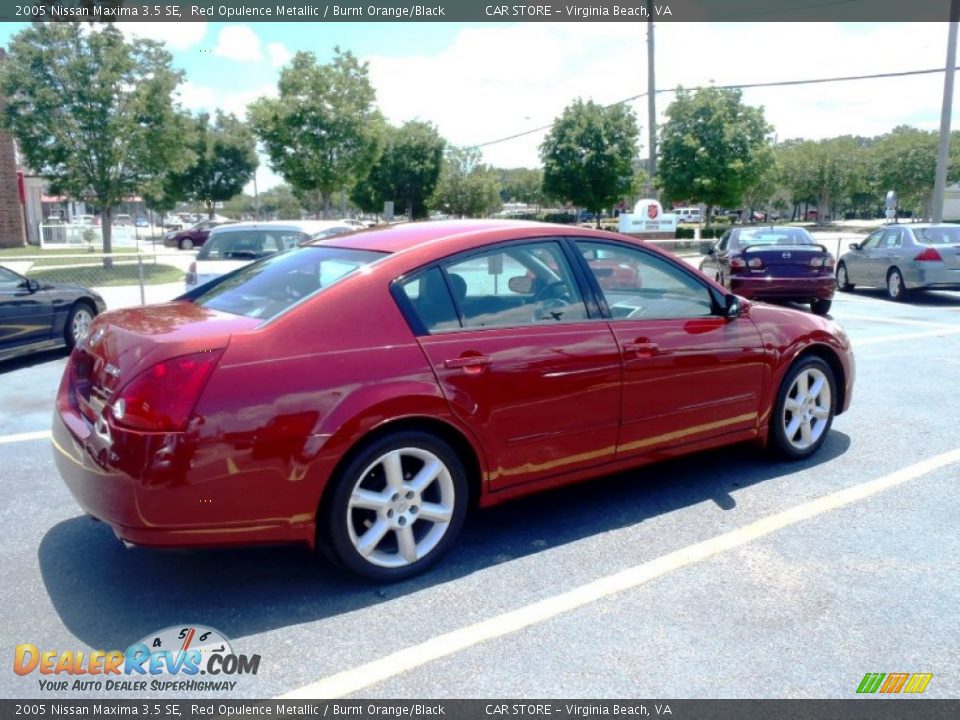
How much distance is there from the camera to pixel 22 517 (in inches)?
175

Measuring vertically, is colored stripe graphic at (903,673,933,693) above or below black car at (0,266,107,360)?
below

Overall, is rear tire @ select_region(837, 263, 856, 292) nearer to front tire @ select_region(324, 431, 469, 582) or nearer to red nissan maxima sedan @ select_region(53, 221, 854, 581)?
red nissan maxima sedan @ select_region(53, 221, 854, 581)

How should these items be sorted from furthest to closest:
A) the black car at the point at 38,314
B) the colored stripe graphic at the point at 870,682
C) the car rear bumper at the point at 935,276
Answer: the car rear bumper at the point at 935,276 < the black car at the point at 38,314 < the colored stripe graphic at the point at 870,682

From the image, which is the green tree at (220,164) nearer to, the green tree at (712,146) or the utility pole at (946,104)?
the green tree at (712,146)

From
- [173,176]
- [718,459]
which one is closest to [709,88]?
[173,176]

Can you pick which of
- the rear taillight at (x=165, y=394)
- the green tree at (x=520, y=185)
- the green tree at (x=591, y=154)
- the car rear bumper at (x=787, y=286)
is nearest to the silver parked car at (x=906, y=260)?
the car rear bumper at (x=787, y=286)

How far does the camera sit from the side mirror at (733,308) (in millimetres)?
4766

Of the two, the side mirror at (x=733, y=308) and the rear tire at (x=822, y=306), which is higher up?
the side mirror at (x=733, y=308)

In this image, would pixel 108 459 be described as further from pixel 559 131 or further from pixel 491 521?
pixel 559 131

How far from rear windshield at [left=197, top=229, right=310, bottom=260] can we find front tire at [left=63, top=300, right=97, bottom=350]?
1.71m

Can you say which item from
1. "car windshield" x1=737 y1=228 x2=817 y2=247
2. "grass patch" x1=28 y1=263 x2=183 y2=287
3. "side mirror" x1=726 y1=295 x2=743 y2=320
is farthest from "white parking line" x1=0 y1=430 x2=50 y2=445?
"car windshield" x1=737 y1=228 x2=817 y2=247

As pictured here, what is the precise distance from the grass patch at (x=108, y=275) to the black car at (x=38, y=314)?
14.9 ft

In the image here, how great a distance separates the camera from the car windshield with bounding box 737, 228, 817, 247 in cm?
1374

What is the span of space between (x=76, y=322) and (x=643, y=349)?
7.65 meters
